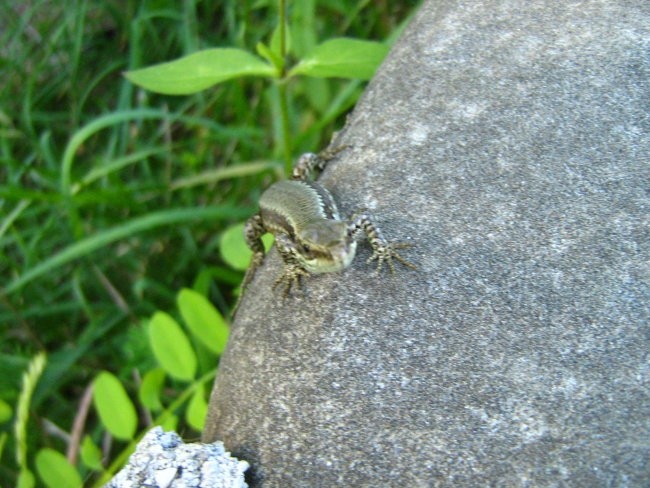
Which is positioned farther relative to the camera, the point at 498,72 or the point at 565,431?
the point at 498,72

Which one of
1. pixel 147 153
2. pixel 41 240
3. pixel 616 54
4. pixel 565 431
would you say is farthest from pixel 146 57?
pixel 565 431

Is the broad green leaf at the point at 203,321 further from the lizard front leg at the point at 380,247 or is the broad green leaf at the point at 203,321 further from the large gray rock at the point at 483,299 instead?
the lizard front leg at the point at 380,247

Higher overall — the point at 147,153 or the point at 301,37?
the point at 301,37

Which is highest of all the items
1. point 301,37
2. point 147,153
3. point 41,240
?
point 301,37

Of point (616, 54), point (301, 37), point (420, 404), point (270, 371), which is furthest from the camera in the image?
point (301, 37)

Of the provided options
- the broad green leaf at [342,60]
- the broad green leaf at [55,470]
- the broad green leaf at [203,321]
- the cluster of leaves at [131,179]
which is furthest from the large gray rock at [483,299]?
the broad green leaf at [55,470]

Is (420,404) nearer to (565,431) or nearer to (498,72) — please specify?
(565,431)

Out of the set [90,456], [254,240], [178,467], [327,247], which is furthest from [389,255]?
[90,456]

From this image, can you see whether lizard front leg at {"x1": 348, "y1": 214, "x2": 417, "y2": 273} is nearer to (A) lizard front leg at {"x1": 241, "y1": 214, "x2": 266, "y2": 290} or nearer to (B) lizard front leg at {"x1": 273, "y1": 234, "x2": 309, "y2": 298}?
(B) lizard front leg at {"x1": 273, "y1": 234, "x2": 309, "y2": 298}
